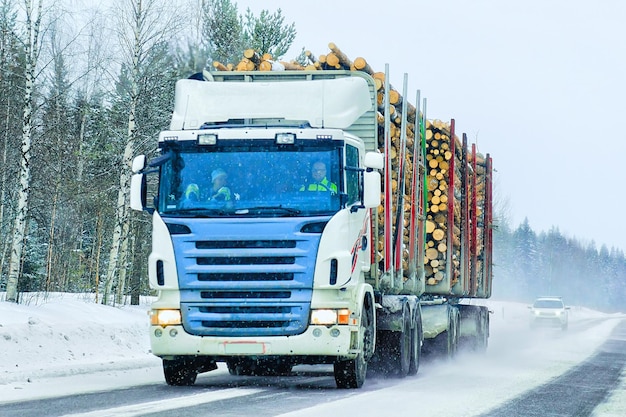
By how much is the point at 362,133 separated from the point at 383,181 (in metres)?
0.99

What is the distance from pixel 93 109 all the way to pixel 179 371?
26.4 metres

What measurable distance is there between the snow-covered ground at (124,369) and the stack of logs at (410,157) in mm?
1833

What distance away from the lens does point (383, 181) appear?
45.3 ft

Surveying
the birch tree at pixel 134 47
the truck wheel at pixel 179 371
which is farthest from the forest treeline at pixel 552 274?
the truck wheel at pixel 179 371

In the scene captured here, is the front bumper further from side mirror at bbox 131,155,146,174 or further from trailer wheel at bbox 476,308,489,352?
trailer wheel at bbox 476,308,489,352

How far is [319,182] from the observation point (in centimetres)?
1147

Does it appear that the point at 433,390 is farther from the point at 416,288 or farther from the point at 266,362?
the point at 416,288

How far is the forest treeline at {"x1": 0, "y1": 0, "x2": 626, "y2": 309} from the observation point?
22656 mm

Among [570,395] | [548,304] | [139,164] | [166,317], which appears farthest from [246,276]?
[548,304]

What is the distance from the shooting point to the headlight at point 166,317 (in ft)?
37.6

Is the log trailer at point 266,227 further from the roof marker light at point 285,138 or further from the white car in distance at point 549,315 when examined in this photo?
the white car in distance at point 549,315

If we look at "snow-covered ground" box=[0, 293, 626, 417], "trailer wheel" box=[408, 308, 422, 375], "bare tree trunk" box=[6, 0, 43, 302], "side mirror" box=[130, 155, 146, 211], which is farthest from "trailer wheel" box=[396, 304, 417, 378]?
"bare tree trunk" box=[6, 0, 43, 302]

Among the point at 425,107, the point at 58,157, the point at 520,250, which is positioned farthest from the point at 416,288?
the point at 520,250

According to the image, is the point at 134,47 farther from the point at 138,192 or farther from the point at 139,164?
the point at 138,192
